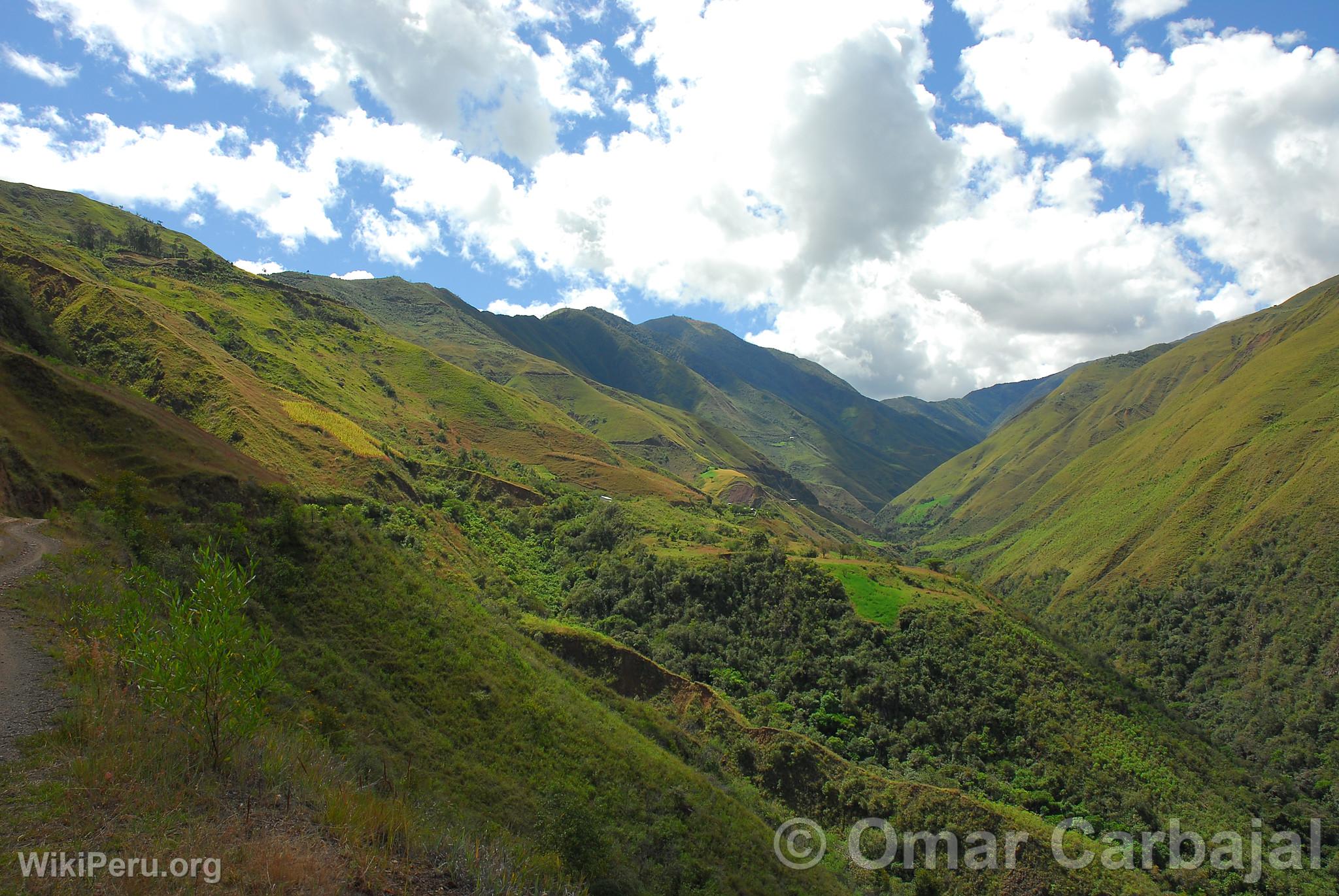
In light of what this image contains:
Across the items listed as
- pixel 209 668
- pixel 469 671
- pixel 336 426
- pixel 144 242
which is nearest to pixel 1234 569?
pixel 469 671

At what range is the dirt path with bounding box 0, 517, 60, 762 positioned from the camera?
34.2ft

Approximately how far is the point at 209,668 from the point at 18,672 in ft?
20.1

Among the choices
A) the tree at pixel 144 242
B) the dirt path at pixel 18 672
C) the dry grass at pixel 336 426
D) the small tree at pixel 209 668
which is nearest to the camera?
the small tree at pixel 209 668

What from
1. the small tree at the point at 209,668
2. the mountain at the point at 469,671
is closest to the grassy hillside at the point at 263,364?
the mountain at the point at 469,671

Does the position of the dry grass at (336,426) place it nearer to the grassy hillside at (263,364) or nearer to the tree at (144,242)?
the grassy hillside at (263,364)

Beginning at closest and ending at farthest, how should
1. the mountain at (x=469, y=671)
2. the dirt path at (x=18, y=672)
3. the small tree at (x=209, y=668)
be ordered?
1. the small tree at (x=209, y=668)
2. the dirt path at (x=18, y=672)
3. the mountain at (x=469, y=671)

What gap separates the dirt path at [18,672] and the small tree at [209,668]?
193 centimetres

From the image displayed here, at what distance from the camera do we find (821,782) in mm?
42719

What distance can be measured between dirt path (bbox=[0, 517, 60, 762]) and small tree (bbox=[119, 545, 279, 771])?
193cm

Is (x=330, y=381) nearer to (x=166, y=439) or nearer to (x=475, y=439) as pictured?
(x=475, y=439)

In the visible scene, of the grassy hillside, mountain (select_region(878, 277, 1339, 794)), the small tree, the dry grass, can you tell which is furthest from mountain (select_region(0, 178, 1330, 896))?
mountain (select_region(878, 277, 1339, 794))

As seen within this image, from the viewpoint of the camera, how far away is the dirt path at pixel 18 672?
1044cm

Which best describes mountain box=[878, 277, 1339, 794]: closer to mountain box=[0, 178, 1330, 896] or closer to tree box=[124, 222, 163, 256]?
mountain box=[0, 178, 1330, 896]

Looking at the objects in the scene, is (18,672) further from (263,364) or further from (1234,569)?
(1234,569)
